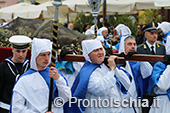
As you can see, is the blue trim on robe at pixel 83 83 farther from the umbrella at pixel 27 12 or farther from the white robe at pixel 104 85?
the umbrella at pixel 27 12

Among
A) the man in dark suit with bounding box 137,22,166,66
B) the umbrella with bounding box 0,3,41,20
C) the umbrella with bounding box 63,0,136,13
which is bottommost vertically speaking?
the man in dark suit with bounding box 137,22,166,66

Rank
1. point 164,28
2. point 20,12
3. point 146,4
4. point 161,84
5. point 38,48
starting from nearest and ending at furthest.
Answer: point 38,48 → point 161,84 → point 164,28 → point 146,4 → point 20,12

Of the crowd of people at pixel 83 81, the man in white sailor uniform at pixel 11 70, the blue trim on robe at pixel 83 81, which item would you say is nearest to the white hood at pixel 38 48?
the crowd of people at pixel 83 81

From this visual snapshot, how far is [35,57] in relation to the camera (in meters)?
4.89

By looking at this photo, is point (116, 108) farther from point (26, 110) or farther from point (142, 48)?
point (142, 48)

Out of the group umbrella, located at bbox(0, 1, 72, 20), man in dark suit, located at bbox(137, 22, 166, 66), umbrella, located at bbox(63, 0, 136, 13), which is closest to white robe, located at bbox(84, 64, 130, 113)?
man in dark suit, located at bbox(137, 22, 166, 66)

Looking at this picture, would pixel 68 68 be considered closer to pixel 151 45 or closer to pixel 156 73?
pixel 151 45

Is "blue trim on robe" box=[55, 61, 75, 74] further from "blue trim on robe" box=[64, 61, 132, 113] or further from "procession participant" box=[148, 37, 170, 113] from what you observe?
"procession participant" box=[148, 37, 170, 113]

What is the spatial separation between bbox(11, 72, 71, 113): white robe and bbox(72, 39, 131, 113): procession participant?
1.74ft

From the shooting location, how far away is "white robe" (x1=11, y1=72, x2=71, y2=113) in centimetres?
463

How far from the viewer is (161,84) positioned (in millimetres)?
5699

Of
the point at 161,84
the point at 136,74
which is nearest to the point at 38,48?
the point at 161,84

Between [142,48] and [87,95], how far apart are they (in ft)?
7.12

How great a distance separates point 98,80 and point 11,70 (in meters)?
1.36
